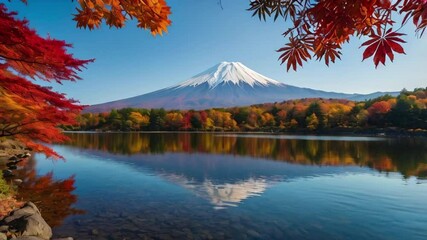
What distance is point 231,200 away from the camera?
11.5 m

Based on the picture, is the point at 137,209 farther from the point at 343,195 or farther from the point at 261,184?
the point at 343,195

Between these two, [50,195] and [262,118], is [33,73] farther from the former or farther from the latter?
[262,118]

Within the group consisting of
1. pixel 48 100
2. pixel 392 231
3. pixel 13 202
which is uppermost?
pixel 48 100

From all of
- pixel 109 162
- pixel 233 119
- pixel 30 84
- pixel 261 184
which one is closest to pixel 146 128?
pixel 233 119

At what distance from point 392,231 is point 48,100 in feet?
32.1

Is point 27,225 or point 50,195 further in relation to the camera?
point 50,195

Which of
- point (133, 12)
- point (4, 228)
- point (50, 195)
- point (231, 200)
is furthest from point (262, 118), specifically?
point (133, 12)

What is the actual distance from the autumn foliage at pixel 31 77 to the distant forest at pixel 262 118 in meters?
69.6

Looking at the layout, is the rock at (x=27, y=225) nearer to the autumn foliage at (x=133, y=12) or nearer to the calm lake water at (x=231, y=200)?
the calm lake water at (x=231, y=200)

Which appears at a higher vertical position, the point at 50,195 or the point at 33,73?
the point at 33,73

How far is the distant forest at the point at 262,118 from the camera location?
71.9 metres

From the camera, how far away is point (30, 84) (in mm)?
7113

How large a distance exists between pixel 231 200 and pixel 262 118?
77.5m

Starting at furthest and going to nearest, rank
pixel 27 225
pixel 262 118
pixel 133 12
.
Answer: pixel 262 118 → pixel 27 225 → pixel 133 12
